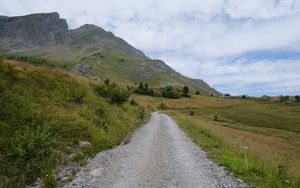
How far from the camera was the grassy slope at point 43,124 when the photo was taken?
13398 mm

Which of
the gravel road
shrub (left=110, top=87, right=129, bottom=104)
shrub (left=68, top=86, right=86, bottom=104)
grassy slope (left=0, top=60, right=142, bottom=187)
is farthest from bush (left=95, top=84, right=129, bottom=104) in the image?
the gravel road

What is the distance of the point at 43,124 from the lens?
17828mm

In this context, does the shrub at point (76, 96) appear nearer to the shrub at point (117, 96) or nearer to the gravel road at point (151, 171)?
the gravel road at point (151, 171)

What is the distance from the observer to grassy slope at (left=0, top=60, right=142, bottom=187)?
44.0ft

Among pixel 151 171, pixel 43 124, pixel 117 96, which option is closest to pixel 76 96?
pixel 43 124

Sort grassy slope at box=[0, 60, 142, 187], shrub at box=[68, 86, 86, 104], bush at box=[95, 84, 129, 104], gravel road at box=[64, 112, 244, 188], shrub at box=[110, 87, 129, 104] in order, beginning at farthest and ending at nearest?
shrub at box=[110, 87, 129, 104] < bush at box=[95, 84, 129, 104] < shrub at box=[68, 86, 86, 104] < grassy slope at box=[0, 60, 142, 187] < gravel road at box=[64, 112, 244, 188]

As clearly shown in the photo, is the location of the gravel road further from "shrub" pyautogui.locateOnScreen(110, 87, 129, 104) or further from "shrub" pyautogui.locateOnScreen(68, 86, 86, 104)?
"shrub" pyautogui.locateOnScreen(110, 87, 129, 104)

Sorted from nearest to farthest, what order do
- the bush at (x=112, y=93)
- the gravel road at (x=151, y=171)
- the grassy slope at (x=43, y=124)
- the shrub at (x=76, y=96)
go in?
the gravel road at (x=151, y=171), the grassy slope at (x=43, y=124), the shrub at (x=76, y=96), the bush at (x=112, y=93)

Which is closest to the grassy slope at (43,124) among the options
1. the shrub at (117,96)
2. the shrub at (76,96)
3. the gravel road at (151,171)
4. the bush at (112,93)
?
the shrub at (76,96)

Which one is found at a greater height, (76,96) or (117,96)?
(117,96)

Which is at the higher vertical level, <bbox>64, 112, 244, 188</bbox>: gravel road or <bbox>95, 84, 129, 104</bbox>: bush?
<bbox>95, 84, 129, 104</bbox>: bush

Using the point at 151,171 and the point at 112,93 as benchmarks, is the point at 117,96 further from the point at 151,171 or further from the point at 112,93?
the point at 151,171

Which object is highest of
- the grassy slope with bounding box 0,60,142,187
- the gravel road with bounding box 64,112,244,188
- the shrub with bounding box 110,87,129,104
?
the shrub with bounding box 110,87,129,104

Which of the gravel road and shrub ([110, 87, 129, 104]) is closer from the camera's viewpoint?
the gravel road
